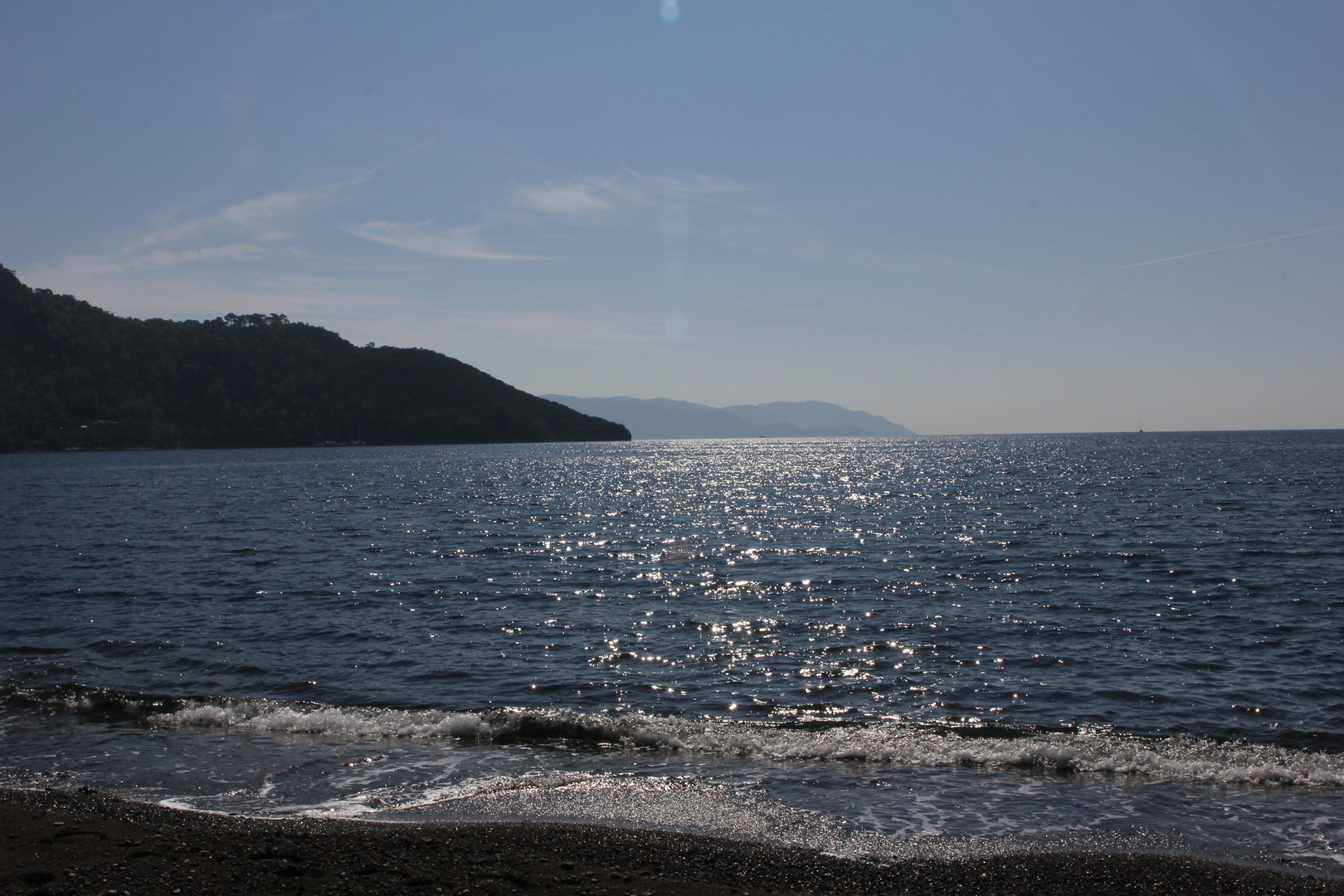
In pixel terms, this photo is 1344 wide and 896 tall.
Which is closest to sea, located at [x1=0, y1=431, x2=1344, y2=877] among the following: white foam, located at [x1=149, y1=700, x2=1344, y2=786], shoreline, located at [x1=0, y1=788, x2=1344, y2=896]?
white foam, located at [x1=149, y1=700, x2=1344, y2=786]

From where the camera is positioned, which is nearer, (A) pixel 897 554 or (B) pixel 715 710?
(B) pixel 715 710

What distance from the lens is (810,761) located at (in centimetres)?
1189

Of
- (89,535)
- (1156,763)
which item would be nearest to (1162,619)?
(1156,763)

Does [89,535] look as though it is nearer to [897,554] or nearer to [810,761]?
[897,554]

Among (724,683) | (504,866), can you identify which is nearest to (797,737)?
(724,683)

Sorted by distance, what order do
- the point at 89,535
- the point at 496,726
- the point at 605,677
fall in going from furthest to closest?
the point at 89,535
the point at 605,677
the point at 496,726

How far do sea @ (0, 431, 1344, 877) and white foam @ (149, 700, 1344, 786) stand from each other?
55 millimetres

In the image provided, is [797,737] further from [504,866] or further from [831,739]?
[504,866]

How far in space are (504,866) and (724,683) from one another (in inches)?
336

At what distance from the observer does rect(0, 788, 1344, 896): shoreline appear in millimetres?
7520

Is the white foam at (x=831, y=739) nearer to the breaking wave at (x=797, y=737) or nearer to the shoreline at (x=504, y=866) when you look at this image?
the breaking wave at (x=797, y=737)

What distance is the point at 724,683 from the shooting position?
16094 mm

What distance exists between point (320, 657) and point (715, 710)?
9313 mm

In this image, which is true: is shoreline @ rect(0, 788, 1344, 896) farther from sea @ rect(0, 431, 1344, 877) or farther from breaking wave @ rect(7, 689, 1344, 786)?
breaking wave @ rect(7, 689, 1344, 786)
